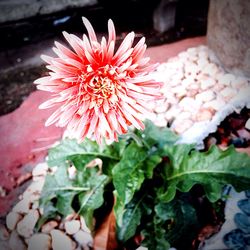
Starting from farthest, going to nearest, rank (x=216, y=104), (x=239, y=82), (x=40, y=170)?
(x=40, y=170) → (x=216, y=104) → (x=239, y=82)

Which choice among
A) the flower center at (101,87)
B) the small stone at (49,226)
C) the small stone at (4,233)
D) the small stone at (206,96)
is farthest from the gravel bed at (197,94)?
the small stone at (4,233)

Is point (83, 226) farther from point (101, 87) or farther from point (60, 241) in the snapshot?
point (101, 87)

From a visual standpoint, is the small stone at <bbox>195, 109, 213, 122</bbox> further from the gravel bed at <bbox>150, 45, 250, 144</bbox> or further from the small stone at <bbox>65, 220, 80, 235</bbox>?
the small stone at <bbox>65, 220, 80, 235</bbox>

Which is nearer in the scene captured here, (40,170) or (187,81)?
(187,81)

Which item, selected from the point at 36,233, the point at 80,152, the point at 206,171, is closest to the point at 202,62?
the point at 206,171

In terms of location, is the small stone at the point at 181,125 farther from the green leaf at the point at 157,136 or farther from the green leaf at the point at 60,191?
the green leaf at the point at 60,191

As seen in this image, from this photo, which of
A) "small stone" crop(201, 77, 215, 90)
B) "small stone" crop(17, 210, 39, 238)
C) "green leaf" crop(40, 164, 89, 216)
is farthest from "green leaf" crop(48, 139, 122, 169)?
"small stone" crop(201, 77, 215, 90)
